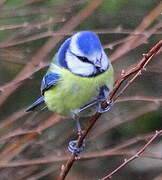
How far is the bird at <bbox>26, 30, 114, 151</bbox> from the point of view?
237 cm

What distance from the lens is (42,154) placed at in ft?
11.2

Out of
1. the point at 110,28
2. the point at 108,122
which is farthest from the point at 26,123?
the point at 110,28

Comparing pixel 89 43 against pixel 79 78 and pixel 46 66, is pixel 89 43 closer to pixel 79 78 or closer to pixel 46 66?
pixel 79 78

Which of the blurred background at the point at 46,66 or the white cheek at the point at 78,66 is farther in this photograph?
the blurred background at the point at 46,66

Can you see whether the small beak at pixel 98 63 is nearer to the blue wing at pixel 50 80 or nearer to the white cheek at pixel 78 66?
the white cheek at pixel 78 66

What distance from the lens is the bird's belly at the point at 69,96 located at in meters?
2.53

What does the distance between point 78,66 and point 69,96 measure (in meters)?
0.17

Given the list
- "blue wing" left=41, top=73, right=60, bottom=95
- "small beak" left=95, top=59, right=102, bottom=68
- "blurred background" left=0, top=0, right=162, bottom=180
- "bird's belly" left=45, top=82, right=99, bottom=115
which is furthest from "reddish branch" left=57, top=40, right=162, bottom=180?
"blurred background" left=0, top=0, right=162, bottom=180

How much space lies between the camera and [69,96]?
2.62 meters

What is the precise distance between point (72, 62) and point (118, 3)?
1170 millimetres

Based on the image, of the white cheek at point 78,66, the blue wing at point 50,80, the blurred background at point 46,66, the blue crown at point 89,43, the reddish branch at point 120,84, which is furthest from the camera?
the blurred background at point 46,66

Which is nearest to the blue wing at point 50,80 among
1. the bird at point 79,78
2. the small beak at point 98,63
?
the bird at point 79,78

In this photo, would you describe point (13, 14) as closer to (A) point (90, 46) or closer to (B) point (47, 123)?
(B) point (47, 123)

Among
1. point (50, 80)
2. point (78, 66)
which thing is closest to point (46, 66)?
point (50, 80)
